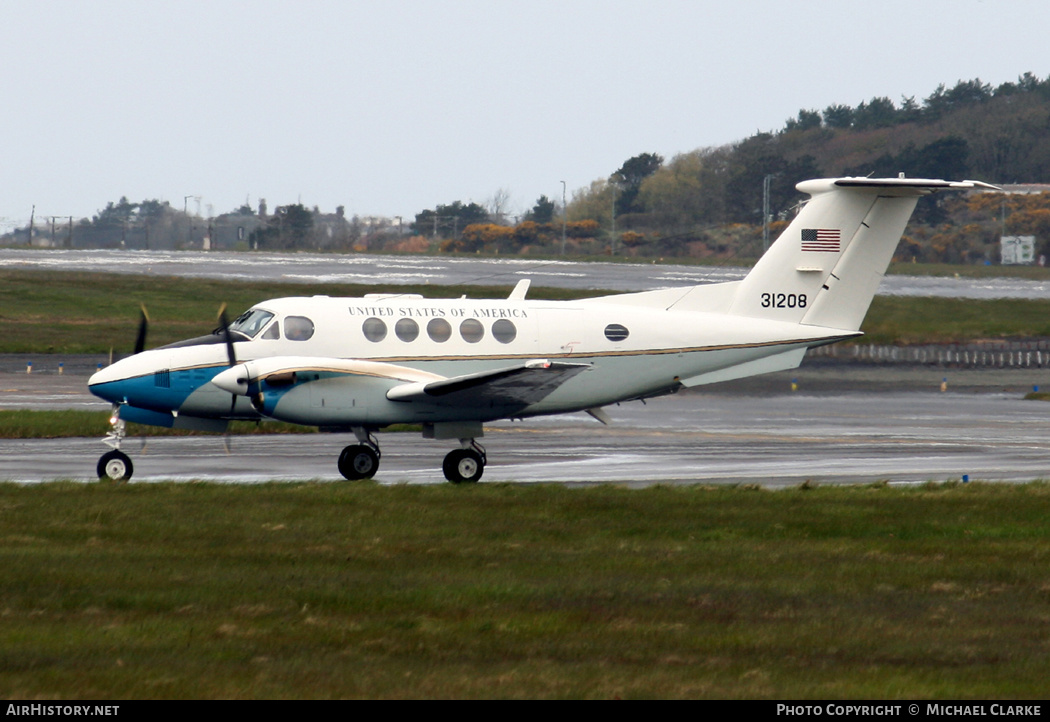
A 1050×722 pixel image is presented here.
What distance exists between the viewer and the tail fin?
67.2ft

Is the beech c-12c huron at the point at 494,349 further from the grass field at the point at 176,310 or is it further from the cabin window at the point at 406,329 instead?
the grass field at the point at 176,310

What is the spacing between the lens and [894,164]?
318 feet

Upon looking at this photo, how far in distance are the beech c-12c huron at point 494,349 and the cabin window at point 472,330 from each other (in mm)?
22

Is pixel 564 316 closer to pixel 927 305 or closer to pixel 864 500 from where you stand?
pixel 864 500

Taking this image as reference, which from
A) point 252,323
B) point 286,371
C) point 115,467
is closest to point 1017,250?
point 252,323

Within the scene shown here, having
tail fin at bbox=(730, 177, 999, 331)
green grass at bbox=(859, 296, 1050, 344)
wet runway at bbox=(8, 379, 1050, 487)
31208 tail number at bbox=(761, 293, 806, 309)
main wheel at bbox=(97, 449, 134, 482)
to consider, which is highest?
tail fin at bbox=(730, 177, 999, 331)

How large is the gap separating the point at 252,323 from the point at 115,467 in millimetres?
2929

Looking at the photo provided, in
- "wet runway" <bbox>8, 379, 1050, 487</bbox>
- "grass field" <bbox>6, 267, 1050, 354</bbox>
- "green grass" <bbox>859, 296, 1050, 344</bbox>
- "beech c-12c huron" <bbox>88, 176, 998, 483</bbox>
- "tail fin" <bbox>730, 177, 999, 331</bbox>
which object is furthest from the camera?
"grass field" <bbox>6, 267, 1050, 354</bbox>

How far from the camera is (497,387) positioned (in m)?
18.2

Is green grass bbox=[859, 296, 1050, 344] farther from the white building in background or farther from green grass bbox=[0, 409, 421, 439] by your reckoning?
the white building in background

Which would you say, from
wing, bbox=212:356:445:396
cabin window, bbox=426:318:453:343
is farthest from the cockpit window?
cabin window, bbox=426:318:453:343

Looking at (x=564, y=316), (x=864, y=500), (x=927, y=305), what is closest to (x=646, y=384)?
(x=564, y=316)

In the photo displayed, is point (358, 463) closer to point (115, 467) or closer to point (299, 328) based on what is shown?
point (299, 328)
